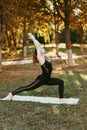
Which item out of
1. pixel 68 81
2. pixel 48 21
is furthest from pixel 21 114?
pixel 48 21

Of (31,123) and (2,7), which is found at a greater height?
(2,7)

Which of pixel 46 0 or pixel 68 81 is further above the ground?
pixel 46 0

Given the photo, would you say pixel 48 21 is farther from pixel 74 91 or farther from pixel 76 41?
pixel 76 41

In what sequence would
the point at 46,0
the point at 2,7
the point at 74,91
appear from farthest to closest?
1. the point at 46,0
2. the point at 2,7
3. the point at 74,91

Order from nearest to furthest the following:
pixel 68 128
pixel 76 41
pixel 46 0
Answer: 1. pixel 68 128
2. pixel 46 0
3. pixel 76 41

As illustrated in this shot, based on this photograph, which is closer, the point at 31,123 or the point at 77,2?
the point at 31,123

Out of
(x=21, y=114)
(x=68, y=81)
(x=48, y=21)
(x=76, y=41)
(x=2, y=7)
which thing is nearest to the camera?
(x=21, y=114)

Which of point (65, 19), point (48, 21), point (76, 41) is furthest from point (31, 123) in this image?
point (76, 41)

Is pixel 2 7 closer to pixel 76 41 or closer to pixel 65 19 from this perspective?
pixel 65 19

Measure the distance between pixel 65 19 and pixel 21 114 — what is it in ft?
40.8

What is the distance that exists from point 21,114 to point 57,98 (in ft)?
6.66

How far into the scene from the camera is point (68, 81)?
47.4 ft

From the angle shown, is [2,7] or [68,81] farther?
[2,7]

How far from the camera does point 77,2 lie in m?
Result: 20.9
